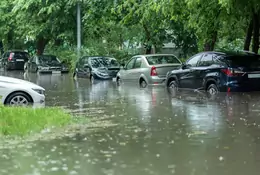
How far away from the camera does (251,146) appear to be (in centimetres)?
830

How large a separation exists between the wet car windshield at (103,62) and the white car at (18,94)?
14560 millimetres

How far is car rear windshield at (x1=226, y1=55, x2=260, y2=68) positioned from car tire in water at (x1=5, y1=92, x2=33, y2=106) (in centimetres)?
670

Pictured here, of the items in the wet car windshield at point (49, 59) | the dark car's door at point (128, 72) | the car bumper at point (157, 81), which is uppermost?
the wet car windshield at point (49, 59)

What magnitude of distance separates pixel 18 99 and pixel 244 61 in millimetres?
7543

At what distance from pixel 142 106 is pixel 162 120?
2.92 m

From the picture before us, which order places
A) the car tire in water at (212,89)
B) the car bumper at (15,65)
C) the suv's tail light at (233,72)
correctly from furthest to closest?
the car bumper at (15,65) < the car tire in water at (212,89) < the suv's tail light at (233,72)

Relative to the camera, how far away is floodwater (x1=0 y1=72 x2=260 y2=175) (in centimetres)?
686

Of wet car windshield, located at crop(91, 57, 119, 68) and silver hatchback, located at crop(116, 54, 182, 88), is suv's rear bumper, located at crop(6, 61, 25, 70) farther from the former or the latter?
silver hatchback, located at crop(116, 54, 182, 88)

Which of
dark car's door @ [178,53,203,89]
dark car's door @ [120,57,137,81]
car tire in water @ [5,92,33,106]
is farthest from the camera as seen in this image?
dark car's door @ [120,57,137,81]

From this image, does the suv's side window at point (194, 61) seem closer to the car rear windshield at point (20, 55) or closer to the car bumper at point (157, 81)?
the car bumper at point (157, 81)

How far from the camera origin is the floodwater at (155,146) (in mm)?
6859

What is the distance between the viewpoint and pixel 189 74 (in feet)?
62.0

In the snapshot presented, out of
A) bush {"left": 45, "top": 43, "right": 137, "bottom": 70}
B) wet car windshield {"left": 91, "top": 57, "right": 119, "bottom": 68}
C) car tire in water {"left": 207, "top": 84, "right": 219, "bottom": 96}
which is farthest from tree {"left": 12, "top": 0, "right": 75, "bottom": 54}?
car tire in water {"left": 207, "top": 84, "right": 219, "bottom": 96}

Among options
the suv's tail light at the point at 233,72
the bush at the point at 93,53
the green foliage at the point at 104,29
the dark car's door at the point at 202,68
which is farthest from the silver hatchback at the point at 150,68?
the bush at the point at 93,53
